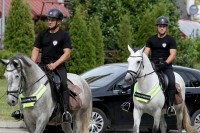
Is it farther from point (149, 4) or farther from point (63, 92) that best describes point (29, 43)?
point (63, 92)

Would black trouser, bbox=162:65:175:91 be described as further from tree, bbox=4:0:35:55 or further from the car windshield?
tree, bbox=4:0:35:55

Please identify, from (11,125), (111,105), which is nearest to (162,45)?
(111,105)

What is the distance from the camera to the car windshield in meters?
15.8

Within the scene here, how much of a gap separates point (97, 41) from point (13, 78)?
22363 millimetres

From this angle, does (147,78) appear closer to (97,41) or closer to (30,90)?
(30,90)

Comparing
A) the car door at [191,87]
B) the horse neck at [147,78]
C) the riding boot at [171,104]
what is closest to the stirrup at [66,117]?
the horse neck at [147,78]

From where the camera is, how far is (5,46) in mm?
32594

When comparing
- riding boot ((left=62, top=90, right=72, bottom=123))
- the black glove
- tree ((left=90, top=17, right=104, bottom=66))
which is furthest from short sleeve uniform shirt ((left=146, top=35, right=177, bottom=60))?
tree ((left=90, top=17, right=104, bottom=66))

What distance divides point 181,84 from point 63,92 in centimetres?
405

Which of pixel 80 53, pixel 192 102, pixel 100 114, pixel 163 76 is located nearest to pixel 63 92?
pixel 163 76

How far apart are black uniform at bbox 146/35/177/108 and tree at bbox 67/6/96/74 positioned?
1677 centimetres

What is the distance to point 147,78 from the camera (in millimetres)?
13242

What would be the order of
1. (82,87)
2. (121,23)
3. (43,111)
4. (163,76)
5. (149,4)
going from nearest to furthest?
1. (43,111)
2. (82,87)
3. (163,76)
4. (121,23)
5. (149,4)

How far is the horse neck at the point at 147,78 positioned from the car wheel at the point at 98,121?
242 cm
